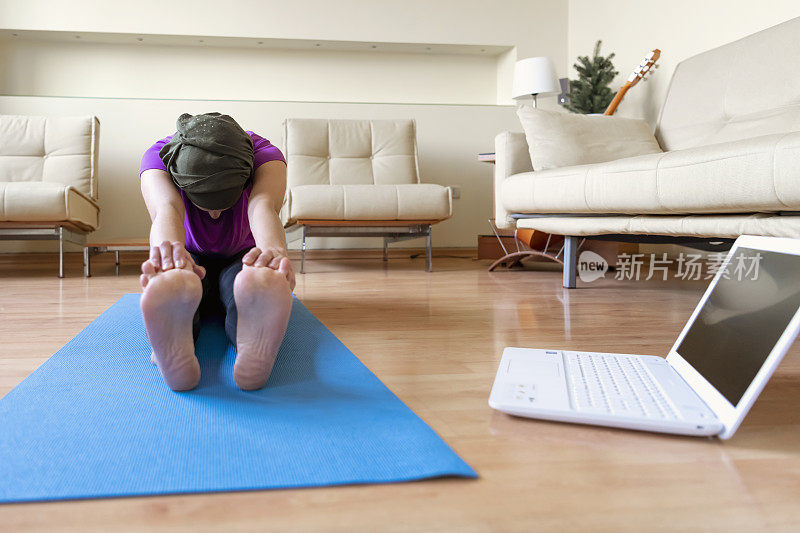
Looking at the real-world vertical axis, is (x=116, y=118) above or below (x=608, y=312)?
above

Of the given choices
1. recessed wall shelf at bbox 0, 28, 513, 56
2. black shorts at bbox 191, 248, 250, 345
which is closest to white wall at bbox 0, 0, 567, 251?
recessed wall shelf at bbox 0, 28, 513, 56

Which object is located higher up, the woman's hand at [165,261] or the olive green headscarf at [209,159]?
the olive green headscarf at [209,159]

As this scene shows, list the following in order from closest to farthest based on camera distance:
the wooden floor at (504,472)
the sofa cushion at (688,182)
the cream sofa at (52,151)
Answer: the wooden floor at (504,472) → the sofa cushion at (688,182) → the cream sofa at (52,151)

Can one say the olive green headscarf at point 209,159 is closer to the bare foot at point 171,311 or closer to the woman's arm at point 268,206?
the woman's arm at point 268,206

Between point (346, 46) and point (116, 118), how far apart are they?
63.5 inches

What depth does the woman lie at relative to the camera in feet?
3.00

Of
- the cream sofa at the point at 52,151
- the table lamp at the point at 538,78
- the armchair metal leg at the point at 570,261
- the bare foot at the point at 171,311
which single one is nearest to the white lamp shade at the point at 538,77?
the table lamp at the point at 538,78

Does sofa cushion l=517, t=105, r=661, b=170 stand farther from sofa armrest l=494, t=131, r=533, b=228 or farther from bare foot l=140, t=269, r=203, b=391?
bare foot l=140, t=269, r=203, b=391

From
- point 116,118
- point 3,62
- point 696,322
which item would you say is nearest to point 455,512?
point 696,322

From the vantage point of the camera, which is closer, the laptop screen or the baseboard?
the laptop screen

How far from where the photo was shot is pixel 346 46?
455 cm

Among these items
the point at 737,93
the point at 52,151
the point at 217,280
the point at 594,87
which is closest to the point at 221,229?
the point at 217,280

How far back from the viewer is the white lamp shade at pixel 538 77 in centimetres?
386

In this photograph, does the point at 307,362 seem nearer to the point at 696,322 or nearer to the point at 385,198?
the point at 696,322
